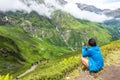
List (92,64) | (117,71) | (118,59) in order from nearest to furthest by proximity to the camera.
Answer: (92,64), (117,71), (118,59)

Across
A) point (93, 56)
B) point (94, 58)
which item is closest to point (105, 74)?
point (94, 58)

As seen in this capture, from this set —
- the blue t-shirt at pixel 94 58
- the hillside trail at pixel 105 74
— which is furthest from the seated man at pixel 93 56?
the hillside trail at pixel 105 74

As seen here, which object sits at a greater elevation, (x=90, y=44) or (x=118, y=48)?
(x=90, y=44)

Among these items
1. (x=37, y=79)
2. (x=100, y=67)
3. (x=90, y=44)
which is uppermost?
(x=90, y=44)

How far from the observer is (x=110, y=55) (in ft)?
94.4

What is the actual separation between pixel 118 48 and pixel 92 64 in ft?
41.4

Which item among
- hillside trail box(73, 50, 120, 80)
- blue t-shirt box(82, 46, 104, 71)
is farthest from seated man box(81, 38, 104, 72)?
hillside trail box(73, 50, 120, 80)

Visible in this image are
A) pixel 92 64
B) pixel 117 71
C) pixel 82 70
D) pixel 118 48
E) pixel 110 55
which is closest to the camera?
pixel 92 64

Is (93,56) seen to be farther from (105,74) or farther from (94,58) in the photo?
(105,74)

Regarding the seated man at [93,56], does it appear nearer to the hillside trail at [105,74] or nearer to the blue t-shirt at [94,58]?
the blue t-shirt at [94,58]

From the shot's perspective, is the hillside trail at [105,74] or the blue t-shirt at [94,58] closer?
the blue t-shirt at [94,58]

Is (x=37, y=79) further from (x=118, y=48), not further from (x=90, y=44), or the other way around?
(x=118, y=48)

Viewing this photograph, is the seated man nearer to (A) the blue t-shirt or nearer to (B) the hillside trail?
(A) the blue t-shirt

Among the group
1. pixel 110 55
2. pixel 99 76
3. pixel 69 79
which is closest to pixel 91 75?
pixel 99 76
